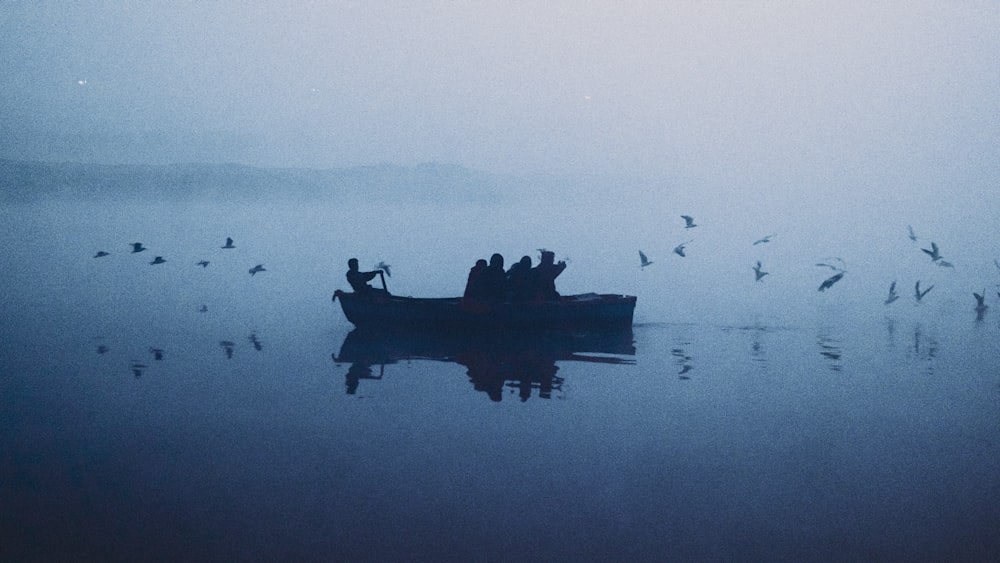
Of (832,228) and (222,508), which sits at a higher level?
(832,228)

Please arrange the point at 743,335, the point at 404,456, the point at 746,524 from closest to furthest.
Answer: the point at 746,524
the point at 404,456
the point at 743,335

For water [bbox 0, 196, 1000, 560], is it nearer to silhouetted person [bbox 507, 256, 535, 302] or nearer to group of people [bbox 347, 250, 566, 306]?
group of people [bbox 347, 250, 566, 306]

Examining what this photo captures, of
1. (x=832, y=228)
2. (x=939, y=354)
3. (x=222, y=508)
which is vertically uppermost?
(x=832, y=228)

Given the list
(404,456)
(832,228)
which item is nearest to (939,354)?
(404,456)

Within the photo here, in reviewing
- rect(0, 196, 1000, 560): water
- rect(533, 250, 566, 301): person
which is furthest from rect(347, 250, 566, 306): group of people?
rect(0, 196, 1000, 560): water

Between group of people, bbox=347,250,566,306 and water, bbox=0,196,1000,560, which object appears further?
group of people, bbox=347,250,566,306

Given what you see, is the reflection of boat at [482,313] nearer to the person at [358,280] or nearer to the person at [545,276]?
the person at [545,276]

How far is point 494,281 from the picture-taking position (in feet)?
55.6

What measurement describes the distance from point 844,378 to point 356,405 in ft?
24.5

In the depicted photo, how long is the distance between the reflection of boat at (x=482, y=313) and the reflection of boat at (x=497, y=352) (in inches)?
8.7

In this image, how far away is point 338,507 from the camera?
761cm

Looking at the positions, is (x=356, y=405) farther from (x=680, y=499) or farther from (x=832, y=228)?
(x=832, y=228)

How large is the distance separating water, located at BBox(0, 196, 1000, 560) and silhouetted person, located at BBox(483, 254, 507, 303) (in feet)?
5.07

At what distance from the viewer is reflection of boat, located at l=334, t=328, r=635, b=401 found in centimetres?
1305
